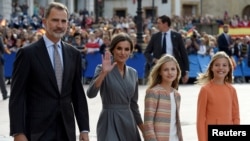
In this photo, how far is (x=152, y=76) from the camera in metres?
6.92

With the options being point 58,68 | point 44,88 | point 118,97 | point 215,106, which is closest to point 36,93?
point 44,88

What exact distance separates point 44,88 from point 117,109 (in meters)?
1.37

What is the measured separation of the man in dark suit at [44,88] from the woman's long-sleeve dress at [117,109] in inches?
42.7

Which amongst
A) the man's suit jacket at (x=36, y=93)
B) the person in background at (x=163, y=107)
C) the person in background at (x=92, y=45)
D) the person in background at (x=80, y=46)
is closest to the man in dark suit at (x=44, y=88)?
the man's suit jacket at (x=36, y=93)

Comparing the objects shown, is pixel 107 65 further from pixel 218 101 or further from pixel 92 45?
pixel 92 45

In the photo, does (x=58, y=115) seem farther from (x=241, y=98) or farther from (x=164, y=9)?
(x=164, y=9)

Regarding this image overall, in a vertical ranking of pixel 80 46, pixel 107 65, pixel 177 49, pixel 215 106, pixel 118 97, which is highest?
pixel 107 65

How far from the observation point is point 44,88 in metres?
5.31

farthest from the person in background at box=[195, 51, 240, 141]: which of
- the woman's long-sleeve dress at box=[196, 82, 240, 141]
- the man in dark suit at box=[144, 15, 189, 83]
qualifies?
the man in dark suit at box=[144, 15, 189, 83]

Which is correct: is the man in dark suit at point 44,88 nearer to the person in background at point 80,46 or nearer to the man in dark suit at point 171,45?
the man in dark suit at point 171,45

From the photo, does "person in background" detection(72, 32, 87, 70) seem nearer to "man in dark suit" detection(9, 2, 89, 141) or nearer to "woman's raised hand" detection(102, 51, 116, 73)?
"woman's raised hand" detection(102, 51, 116, 73)

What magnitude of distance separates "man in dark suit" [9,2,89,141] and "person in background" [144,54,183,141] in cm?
132

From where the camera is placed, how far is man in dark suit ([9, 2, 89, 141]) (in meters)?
5.28

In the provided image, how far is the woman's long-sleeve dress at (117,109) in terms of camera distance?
651cm
